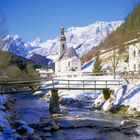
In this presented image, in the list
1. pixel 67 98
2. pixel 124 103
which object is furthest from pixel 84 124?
pixel 67 98

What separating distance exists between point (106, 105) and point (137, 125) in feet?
44.1

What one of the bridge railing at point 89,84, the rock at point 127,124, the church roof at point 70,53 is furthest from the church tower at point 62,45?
the rock at point 127,124

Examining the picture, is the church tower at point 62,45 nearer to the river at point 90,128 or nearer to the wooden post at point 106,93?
the wooden post at point 106,93

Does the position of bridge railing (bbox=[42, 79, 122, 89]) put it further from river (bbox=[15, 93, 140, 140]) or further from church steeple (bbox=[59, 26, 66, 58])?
church steeple (bbox=[59, 26, 66, 58])

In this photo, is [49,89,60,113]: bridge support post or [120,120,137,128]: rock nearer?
[120,120,137,128]: rock

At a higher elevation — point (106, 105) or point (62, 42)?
point (62, 42)

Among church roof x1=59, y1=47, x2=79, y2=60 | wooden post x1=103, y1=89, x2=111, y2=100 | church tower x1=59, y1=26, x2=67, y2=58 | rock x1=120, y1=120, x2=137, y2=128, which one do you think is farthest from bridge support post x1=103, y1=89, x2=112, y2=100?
church tower x1=59, y1=26, x2=67, y2=58

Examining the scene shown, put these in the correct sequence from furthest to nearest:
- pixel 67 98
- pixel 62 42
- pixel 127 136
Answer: pixel 62 42 < pixel 67 98 < pixel 127 136

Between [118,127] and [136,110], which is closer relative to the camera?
[118,127]

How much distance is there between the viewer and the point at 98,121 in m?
38.1

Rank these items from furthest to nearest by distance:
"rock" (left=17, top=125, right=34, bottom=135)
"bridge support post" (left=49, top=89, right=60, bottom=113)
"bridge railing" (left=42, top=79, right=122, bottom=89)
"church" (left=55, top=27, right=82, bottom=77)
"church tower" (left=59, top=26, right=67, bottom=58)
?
"church tower" (left=59, top=26, right=67, bottom=58), "church" (left=55, top=27, right=82, bottom=77), "bridge railing" (left=42, top=79, right=122, bottom=89), "bridge support post" (left=49, top=89, right=60, bottom=113), "rock" (left=17, top=125, right=34, bottom=135)

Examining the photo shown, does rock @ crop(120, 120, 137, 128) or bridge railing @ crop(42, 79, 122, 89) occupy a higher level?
bridge railing @ crop(42, 79, 122, 89)

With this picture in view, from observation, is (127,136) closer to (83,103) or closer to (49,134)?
(49,134)

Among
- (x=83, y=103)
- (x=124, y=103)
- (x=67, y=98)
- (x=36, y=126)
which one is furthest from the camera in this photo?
(x=67, y=98)
